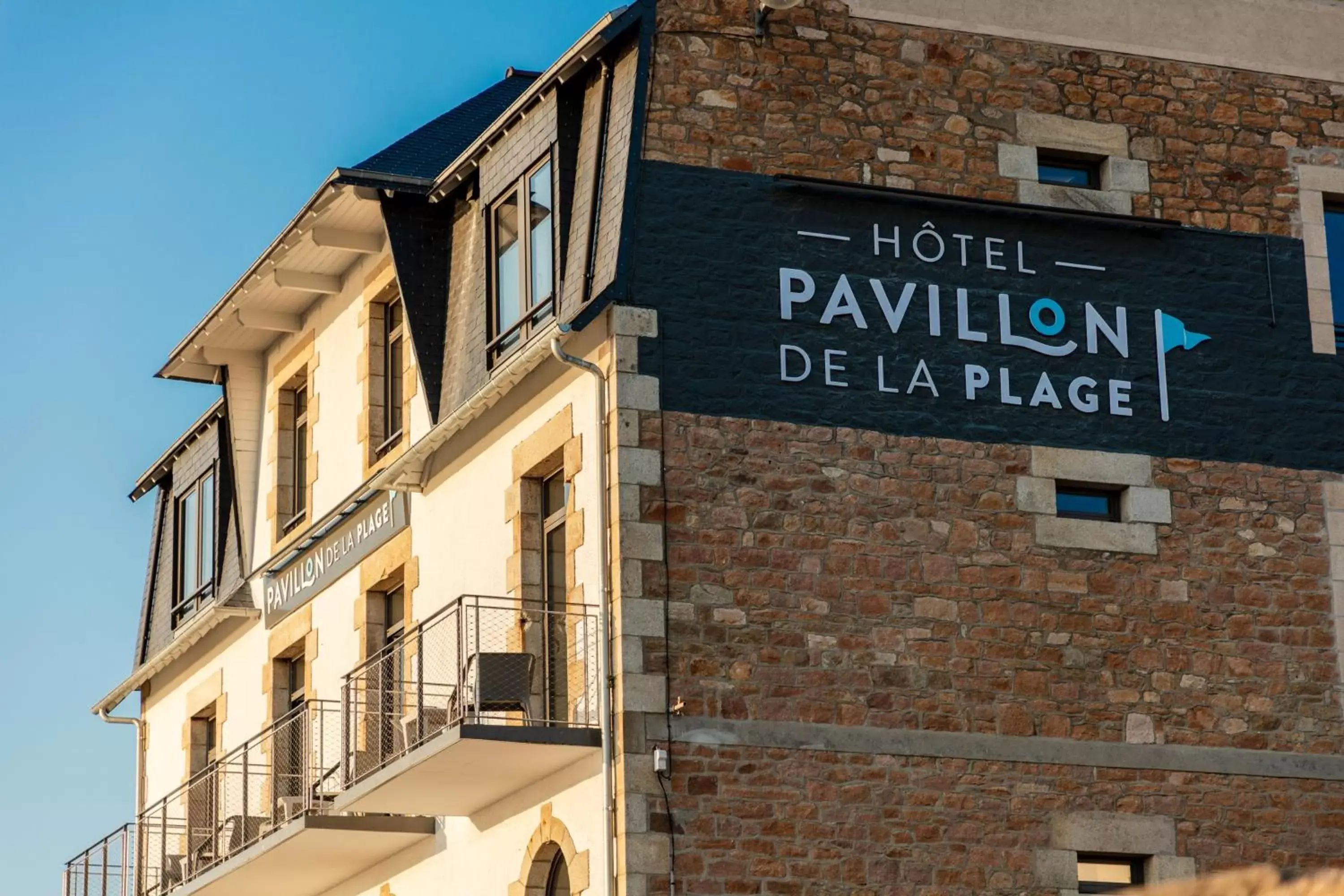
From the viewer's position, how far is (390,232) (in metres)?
21.8

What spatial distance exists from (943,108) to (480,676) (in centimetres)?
568

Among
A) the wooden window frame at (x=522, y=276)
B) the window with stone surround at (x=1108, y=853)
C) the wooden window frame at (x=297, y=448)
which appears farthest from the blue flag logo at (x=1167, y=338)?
the wooden window frame at (x=297, y=448)

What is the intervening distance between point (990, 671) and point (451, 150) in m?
7.33

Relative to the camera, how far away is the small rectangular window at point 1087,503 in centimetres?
1952

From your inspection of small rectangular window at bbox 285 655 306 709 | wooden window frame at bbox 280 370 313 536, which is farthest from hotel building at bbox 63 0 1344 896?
wooden window frame at bbox 280 370 313 536

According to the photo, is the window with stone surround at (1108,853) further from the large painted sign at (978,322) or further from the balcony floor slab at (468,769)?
the balcony floor slab at (468,769)

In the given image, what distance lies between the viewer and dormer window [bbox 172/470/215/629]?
2631 centimetres

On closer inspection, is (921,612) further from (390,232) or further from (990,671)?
(390,232)

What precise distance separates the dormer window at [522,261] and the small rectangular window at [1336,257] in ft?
20.3

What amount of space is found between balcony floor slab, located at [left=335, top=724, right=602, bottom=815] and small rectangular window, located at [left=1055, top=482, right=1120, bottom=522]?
4.12 meters

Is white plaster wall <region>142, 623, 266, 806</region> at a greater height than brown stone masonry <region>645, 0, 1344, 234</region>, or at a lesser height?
lesser

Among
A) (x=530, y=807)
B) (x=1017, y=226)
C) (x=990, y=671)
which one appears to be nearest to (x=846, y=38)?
(x=1017, y=226)

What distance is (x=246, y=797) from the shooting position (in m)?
21.1

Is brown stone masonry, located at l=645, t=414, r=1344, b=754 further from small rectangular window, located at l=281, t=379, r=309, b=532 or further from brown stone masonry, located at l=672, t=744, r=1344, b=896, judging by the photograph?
small rectangular window, located at l=281, t=379, r=309, b=532
